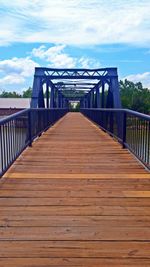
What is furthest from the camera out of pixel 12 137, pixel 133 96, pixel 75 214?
pixel 133 96

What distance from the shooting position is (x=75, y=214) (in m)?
3.67

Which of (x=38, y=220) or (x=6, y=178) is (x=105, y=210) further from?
(x=6, y=178)

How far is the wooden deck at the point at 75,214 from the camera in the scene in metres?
2.78

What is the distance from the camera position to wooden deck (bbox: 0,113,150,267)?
278cm

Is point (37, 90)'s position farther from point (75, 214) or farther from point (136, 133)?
point (75, 214)

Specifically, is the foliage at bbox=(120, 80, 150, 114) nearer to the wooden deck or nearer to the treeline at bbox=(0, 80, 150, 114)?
the treeline at bbox=(0, 80, 150, 114)

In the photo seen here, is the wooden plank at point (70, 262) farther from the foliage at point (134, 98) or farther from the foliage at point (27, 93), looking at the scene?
the foliage at point (27, 93)

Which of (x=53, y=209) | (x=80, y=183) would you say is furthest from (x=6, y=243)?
(x=80, y=183)

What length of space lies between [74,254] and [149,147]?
10.5ft

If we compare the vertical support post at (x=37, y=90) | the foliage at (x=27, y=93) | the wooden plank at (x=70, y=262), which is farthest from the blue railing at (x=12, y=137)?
the foliage at (x=27, y=93)

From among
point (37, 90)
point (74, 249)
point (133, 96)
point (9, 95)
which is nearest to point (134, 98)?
point (133, 96)

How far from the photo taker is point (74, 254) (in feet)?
A: 9.15

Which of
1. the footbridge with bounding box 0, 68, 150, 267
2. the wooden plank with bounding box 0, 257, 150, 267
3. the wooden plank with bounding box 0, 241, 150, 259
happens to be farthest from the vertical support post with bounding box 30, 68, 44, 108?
the wooden plank with bounding box 0, 257, 150, 267

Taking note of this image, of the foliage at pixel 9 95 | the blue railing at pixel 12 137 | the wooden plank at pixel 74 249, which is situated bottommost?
the wooden plank at pixel 74 249
